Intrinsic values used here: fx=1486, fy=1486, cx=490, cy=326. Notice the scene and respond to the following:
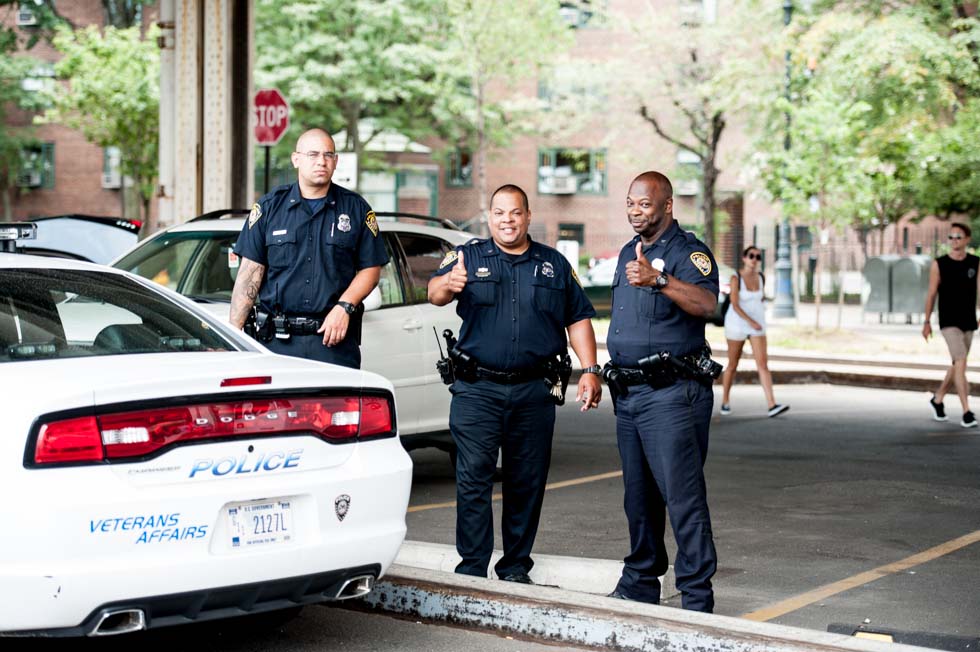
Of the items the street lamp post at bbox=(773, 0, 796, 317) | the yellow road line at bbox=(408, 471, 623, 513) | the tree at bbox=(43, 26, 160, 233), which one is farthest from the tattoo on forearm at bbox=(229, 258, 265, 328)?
the tree at bbox=(43, 26, 160, 233)

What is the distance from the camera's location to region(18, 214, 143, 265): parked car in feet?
42.3

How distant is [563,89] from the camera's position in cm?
5169

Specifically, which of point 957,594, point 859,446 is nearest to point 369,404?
point 957,594

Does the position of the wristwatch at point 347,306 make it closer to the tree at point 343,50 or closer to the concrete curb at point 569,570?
the concrete curb at point 569,570

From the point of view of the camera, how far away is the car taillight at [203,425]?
15.4ft

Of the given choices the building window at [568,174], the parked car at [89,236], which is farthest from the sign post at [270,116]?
the building window at [568,174]

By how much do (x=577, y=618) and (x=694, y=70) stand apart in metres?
37.1

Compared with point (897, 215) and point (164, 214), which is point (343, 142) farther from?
point (164, 214)

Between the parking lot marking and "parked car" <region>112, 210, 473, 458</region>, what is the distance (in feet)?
10.5

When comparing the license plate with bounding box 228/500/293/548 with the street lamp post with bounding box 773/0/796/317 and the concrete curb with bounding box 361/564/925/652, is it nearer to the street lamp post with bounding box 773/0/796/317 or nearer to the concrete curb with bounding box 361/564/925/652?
the concrete curb with bounding box 361/564/925/652

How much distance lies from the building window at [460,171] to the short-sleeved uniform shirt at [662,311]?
49063 millimetres

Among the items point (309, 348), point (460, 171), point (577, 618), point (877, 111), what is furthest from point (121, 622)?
point (460, 171)

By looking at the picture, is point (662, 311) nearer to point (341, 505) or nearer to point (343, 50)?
point (341, 505)

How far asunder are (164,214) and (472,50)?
27693mm
